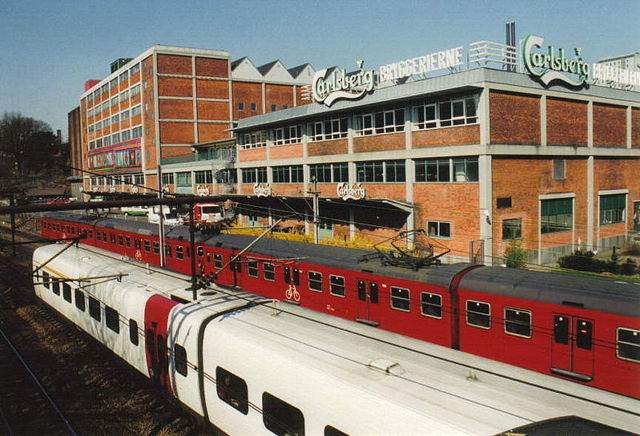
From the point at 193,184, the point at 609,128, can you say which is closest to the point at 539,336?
the point at 609,128

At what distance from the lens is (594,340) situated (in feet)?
35.6

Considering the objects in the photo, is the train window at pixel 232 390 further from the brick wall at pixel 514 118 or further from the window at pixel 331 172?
the window at pixel 331 172

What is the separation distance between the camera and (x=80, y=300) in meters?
17.2

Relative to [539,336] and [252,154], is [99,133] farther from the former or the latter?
[539,336]

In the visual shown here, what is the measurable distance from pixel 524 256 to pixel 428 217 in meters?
5.60

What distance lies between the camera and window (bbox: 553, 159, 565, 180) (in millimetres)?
30328

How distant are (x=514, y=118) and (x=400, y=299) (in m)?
17.2

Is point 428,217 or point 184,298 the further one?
point 428,217

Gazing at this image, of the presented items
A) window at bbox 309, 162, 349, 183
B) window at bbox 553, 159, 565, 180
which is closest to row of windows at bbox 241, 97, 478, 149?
window at bbox 309, 162, 349, 183

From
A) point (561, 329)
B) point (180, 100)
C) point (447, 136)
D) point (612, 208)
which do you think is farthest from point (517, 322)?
point (180, 100)

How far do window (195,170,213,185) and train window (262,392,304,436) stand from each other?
45849mm

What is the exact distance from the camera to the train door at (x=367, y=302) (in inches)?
624

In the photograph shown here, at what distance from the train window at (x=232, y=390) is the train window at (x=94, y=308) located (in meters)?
7.46

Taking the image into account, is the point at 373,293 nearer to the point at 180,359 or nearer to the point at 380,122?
the point at 180,359
